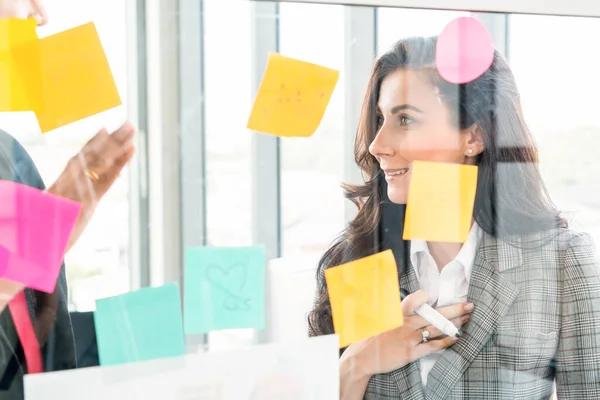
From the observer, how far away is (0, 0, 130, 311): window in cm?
67

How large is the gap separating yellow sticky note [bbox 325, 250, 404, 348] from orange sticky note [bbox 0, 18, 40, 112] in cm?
→ 41

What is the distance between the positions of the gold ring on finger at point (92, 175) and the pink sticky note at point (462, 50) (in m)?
0.46

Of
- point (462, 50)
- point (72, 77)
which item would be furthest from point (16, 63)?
point (462, 50)

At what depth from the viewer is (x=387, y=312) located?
80cm

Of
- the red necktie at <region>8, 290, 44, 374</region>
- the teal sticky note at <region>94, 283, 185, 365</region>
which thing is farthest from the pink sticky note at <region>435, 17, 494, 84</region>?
the red necktie at <region>8, 290, 44, 374</region>

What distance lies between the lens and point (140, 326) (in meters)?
0.69

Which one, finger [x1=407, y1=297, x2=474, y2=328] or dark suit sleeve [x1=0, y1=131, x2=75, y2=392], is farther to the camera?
finger [x1=407, y1=297, x2=474, y2=328]

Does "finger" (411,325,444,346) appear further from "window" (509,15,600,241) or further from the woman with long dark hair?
"window" (509,15,600,241)

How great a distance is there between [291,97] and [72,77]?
0.84 feet

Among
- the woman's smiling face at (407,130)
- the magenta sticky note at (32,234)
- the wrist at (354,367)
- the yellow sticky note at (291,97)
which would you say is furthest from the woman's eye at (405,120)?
the magenta sticky note at (32,234)

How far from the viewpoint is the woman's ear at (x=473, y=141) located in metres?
0.84

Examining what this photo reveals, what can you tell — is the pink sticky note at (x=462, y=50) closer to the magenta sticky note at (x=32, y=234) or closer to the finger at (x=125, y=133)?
the finger at (x=125, y=133)

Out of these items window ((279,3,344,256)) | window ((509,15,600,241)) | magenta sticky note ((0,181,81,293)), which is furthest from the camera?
window ((509,15,600,241))

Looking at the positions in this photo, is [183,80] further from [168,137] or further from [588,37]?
[588,37]
